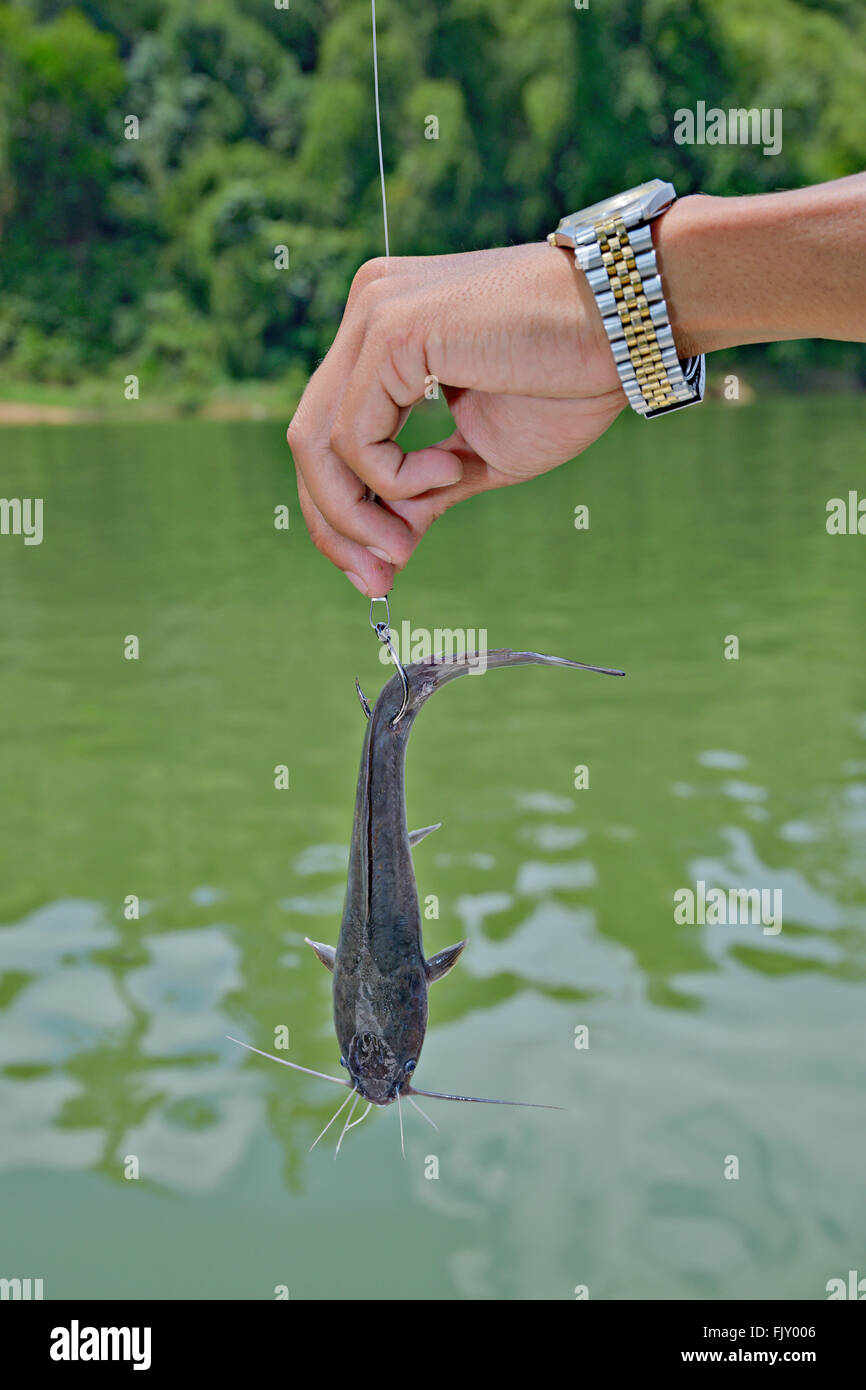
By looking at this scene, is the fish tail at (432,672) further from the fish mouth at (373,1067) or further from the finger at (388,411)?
the fish mouth at (373,1067)

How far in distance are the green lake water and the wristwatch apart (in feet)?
9.53

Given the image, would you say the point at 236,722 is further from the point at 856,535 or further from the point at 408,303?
the point at 856,535

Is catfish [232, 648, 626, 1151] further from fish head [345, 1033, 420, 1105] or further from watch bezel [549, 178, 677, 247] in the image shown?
watch bezel [549, 178, 677, 247]

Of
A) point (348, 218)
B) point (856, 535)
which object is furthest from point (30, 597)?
point (348, 218)

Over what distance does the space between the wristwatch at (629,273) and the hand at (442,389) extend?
0.03 m

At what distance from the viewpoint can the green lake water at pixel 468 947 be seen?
13.0ft

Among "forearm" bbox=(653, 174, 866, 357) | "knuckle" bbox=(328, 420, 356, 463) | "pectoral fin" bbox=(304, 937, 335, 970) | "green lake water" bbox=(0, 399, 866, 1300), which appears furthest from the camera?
"green lake water" bbox=(0, 399, 866, 1300)

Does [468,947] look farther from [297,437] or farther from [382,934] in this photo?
[297,437]

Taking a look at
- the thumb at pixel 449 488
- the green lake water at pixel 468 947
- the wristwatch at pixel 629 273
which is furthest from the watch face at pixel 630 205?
the green lake water at pixel 468 947

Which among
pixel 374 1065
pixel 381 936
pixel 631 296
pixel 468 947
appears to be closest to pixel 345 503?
pixel 631 296

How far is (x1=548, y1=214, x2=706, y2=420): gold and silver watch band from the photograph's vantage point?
5.09 feet

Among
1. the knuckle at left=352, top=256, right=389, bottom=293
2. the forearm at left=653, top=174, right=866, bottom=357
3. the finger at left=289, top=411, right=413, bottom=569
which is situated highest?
the knuckle at left=352, top=256, right=389, bottom=293

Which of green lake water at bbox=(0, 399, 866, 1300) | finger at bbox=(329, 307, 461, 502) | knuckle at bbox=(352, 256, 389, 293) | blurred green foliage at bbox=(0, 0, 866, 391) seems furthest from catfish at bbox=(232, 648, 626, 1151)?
blurred green foliage at bbox=(0, 0, 866, 391)

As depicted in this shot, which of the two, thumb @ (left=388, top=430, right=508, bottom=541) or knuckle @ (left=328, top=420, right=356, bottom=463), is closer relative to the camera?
knuckle @ (left=328, top=420, right=356, bottom=463)
